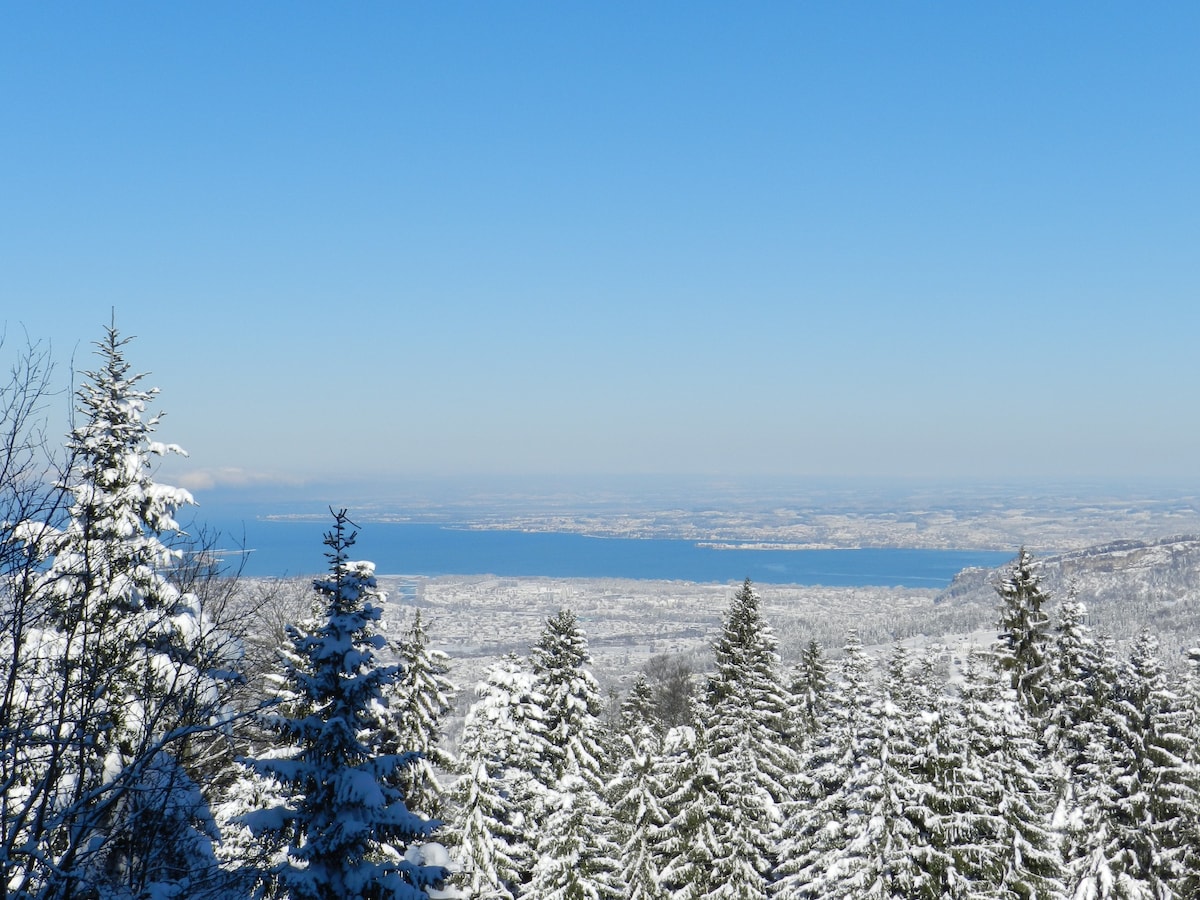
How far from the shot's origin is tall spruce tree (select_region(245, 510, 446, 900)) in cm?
1186

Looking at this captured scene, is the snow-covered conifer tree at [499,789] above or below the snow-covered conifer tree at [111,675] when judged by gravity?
below

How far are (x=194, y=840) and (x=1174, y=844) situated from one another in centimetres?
2709

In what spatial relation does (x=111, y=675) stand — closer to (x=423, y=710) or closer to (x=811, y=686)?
(x=423, y=710)

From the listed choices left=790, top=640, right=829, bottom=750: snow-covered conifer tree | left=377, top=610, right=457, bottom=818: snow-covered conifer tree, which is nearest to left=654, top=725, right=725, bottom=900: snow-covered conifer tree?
left=377, top=610, right=457, bottom=818: snow-covered conifer tree

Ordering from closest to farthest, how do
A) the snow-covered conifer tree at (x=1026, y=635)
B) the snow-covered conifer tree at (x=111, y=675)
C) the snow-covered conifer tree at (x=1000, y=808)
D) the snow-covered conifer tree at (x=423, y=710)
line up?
the snow-covered conifer tree at (x=111, y=675) < the snow-covered conifer tree at (x=1000, y=808) < the snow-covered conifer tree at (x=423, y=710) < the snow-covered conifer tree at (x=1026, y=635)

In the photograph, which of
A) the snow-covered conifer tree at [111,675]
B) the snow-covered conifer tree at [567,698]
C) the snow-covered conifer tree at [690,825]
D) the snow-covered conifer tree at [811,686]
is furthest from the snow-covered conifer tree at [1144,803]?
the snow-covered conifer tree at [111,675]

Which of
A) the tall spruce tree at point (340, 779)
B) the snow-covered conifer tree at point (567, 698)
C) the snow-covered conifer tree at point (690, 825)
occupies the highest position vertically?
the tall spruce tree at point (340, 779)

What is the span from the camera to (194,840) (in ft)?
35.9

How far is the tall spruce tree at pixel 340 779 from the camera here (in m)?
11.9

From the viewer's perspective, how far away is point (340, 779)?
Answer: 11.9 m

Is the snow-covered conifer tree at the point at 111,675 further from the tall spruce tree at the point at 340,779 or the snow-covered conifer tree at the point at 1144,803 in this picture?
the snow-covered conifer tree at the point at 1144,803

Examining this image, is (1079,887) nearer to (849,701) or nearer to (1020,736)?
(1020,736)

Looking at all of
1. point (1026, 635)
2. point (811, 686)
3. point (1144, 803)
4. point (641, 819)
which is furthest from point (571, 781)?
point (1026, 635)

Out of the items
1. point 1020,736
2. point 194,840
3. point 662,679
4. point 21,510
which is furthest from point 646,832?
point 662,679
